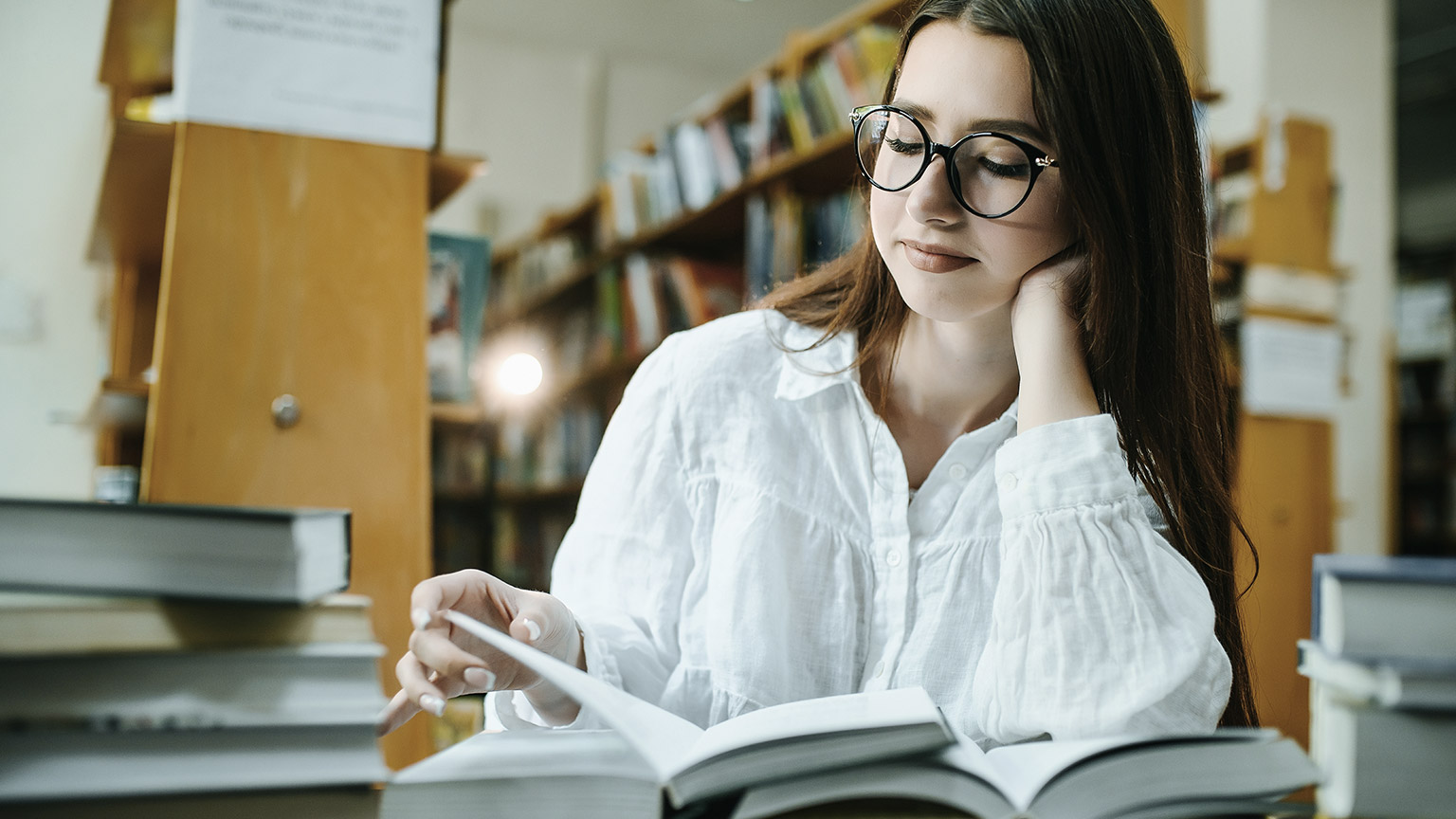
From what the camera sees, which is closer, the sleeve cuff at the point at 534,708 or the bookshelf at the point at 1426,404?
the sleeve cuff at the point at 534,708

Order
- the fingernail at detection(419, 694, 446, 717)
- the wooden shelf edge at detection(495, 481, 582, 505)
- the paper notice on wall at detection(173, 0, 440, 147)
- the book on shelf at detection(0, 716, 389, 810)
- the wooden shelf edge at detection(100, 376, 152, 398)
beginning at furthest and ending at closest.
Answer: the wooden shelf edge at detection(495, 481, 582, 505) → the wooden shelf edge at detection(100, 376, 152, 398) → the paper notice on wall at detection(173, 0, 440, 147) → the fingernail at detection(419, 694, 446, 717) → the book on shelf at detection(0, 716, 389, 810)

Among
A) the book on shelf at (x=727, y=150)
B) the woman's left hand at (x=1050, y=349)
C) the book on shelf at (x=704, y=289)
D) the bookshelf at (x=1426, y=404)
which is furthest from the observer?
the bookshelf at (x=1426, y=404)

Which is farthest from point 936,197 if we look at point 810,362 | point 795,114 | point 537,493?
point 537,493

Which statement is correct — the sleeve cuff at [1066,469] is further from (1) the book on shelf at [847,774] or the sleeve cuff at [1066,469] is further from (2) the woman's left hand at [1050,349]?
(1) the book on shelf at [847,774]

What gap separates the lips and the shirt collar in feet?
0.52

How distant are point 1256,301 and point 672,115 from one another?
4113mm

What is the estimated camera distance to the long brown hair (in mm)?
864

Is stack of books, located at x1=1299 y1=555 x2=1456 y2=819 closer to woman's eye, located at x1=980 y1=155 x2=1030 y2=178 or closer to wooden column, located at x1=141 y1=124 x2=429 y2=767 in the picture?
woman's eye, located at x1=980 y1=155 x2=1030 y2=178

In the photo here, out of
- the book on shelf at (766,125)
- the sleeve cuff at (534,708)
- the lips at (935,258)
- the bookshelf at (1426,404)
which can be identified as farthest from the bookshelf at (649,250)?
the bookshelf at (1426,404)

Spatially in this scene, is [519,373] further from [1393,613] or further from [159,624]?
[1393,613]

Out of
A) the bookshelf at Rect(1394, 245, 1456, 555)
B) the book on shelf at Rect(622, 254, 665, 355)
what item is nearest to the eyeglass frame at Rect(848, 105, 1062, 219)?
the book on shelf at Rect(622, 254, 665, 355)

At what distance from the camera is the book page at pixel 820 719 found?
47 centimetres

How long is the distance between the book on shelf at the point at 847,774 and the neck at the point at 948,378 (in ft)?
1.86

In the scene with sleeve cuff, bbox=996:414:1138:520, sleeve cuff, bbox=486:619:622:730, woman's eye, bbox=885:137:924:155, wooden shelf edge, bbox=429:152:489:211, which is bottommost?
sleeve cuff, bbox=486:619:622:730
